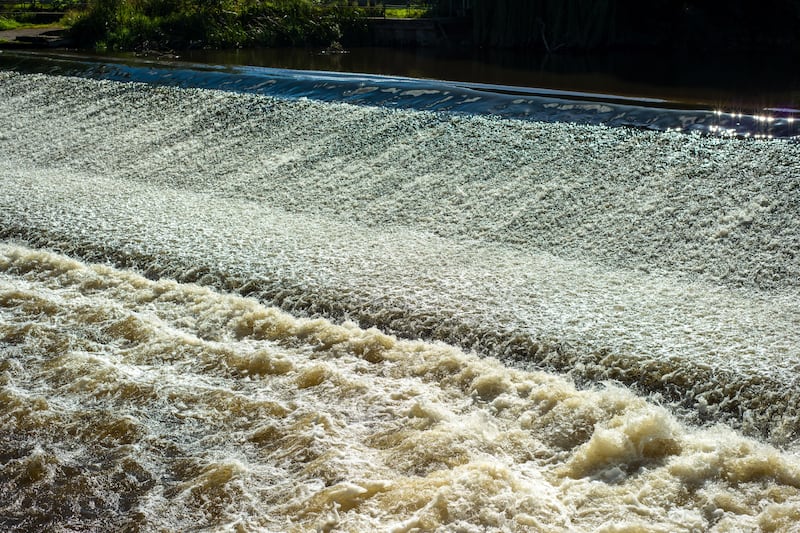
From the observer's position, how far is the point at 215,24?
19.3m

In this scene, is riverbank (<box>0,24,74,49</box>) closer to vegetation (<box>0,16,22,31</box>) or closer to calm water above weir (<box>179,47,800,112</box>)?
vegetation (<box>0,16,22,31</box>)

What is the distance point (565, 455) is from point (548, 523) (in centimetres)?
48

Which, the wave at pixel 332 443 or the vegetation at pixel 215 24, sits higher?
the vegetation at pixel 215 24

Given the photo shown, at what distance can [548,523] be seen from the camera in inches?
134

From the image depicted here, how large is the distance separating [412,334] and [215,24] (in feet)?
52.8

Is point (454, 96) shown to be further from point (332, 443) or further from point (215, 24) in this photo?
point (215, 24)

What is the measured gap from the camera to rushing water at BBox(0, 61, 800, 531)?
3.63 metres

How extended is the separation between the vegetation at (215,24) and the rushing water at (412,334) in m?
11.4

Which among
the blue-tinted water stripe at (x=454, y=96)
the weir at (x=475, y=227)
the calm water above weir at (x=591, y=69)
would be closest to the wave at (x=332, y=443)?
the weir at (x=475, y=227)

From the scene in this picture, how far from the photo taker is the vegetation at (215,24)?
18656mm

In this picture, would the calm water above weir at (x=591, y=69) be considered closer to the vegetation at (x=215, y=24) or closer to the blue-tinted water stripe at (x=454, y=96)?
the vegetation at (x=215, y=24)

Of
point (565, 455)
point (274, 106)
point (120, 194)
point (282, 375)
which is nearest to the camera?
point (565, 455)

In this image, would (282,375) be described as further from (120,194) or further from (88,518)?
(120,194)

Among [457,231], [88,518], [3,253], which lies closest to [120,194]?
[3,253]
